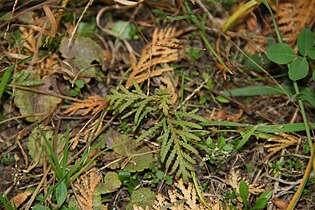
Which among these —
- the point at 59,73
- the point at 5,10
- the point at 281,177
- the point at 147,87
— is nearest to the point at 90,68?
the point at 59,73

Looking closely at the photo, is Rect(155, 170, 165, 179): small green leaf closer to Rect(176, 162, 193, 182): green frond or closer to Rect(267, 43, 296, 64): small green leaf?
Rect(176, 162, 193, 182): green frond

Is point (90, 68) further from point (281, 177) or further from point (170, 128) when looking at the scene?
point (281, 177)

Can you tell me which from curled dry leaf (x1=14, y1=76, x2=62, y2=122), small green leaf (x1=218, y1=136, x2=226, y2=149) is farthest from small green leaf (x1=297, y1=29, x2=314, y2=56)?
curled dry leaf (x1=14, y1=76, x2=62, y2=122)

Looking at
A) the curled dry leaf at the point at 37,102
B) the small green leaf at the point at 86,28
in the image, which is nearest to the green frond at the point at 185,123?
the curled dry leaf at the point at 37,102

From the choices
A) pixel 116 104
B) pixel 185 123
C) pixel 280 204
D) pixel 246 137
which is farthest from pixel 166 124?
pixel 280 204

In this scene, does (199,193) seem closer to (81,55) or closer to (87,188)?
(87,188)

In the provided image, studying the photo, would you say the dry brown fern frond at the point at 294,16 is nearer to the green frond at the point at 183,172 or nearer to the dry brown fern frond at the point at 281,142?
the dry brown fern frond at the point at 281,142
